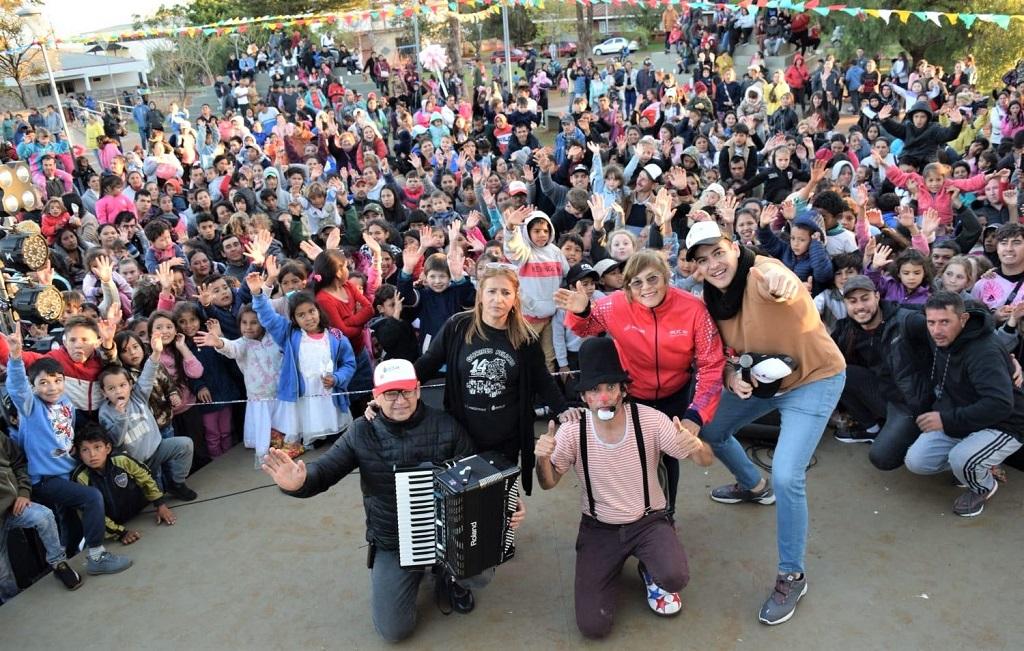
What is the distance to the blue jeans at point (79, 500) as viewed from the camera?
4.55 metres

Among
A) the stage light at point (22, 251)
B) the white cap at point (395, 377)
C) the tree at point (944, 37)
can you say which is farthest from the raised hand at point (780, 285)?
the tree at point (944, 37)

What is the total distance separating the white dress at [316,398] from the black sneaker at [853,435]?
3529 mm

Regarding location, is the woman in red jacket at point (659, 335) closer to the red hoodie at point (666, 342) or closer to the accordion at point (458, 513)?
the red hoodie at point (666, 342)

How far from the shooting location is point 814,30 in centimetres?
2205

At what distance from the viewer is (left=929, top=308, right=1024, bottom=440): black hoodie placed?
4.27 meters

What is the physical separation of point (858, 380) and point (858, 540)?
1325 millimetres

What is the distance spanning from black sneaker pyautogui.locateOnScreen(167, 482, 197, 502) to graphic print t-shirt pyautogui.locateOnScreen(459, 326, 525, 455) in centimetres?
237

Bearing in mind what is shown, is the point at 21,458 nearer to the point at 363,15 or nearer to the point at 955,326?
the point at 955,326

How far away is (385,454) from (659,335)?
1.49m

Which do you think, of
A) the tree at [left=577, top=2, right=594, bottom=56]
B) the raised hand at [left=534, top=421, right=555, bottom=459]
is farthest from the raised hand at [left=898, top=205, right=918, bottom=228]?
the tree at [left=577, top=2, right=594, bottom=56]

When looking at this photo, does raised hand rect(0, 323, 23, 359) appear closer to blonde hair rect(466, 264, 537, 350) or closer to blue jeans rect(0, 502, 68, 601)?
blue jeans rect(0, 502, 68, 601)

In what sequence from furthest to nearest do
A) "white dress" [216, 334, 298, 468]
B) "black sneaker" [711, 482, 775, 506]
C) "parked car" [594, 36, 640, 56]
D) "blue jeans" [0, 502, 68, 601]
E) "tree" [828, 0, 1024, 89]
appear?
"parked car" [594, 36, 640, 56]
"tree" [828, 0, 1024, 89]
"white dress" [216, 334, 298, 468]
"black sneaker" [711, 482, 775, 506]
"blue jeans" [0, 502, 68, 601]

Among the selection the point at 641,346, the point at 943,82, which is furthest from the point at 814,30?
the point at 641,346

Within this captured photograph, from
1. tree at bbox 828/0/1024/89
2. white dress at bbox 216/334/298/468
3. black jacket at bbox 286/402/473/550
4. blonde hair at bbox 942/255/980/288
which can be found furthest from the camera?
tree at bbox 828/0/1024/89
